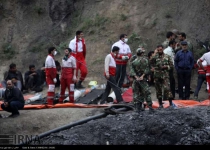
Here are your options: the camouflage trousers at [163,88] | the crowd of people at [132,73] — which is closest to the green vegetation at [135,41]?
the crowd of people at [132,73]

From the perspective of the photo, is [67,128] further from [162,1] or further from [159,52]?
[162,1]

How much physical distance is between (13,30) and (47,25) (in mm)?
1585

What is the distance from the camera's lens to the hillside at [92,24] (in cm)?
2220

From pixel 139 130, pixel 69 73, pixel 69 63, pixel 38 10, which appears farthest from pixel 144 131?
pixel 38 10

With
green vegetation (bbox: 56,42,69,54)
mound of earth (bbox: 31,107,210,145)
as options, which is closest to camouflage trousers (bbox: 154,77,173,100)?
mound of earth (bbox: 31,107,210,145)

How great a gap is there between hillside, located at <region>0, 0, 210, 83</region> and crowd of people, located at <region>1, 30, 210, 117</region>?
2.30 meters

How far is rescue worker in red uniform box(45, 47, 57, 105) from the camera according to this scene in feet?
56.2

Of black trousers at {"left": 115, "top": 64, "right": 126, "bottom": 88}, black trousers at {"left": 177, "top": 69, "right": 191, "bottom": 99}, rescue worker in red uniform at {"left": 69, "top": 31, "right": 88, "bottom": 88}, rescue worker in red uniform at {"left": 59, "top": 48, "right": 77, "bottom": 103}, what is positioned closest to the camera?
rescue worker in red uniform at {"left": 59, "top": 48, "right": 77, "bottom": 103}

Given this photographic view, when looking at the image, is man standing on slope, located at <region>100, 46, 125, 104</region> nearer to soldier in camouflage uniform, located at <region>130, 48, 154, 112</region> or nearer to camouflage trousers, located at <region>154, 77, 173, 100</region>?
camouflage trousers, located at <region>154, 77, 173, 100</region>

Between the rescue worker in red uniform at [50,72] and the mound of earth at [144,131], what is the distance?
158 inches

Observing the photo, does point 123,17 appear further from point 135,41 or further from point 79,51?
point 79,51

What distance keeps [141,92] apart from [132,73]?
56 centimetres

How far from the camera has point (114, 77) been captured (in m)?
17.3

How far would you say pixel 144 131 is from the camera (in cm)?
1278
